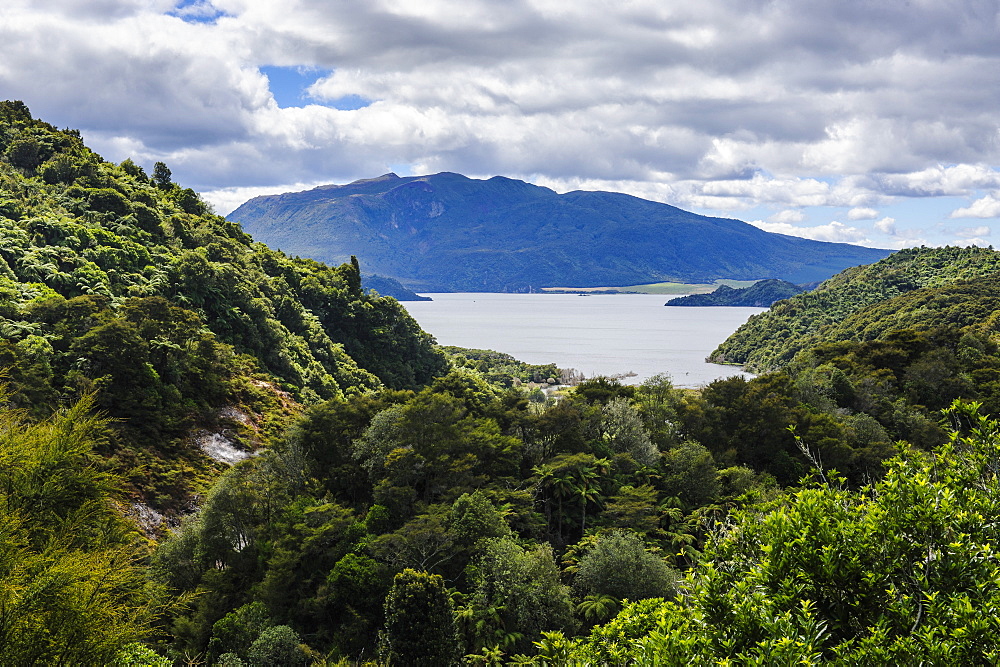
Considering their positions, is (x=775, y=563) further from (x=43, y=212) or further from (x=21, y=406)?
(x=43, y=212)

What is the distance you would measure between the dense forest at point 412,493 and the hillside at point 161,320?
0.23 m

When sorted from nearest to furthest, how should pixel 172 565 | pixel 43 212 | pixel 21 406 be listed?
pixel 172 565 → pixel 21 406 → pixel 43 212

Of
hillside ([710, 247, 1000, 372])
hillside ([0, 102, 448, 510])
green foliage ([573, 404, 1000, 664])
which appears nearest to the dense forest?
green foliage ([573, 404, 1000, 664])

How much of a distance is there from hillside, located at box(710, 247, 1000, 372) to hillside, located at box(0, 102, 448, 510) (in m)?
70.7

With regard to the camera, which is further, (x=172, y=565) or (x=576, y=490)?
(x=576, y=490)

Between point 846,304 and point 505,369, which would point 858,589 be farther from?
point 846,304

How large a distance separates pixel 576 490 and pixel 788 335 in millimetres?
113757

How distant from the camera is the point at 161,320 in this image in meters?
39.0

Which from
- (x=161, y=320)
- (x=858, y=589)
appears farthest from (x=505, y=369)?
(x=858, y=589)

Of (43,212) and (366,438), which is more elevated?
(43,212)

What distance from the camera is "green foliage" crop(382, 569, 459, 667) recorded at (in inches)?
784

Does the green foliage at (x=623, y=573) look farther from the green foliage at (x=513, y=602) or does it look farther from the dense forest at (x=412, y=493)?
the green foliage at (x=513, y=602)

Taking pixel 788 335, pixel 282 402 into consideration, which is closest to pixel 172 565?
pixel 282 402

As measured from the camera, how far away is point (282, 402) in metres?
45.8
